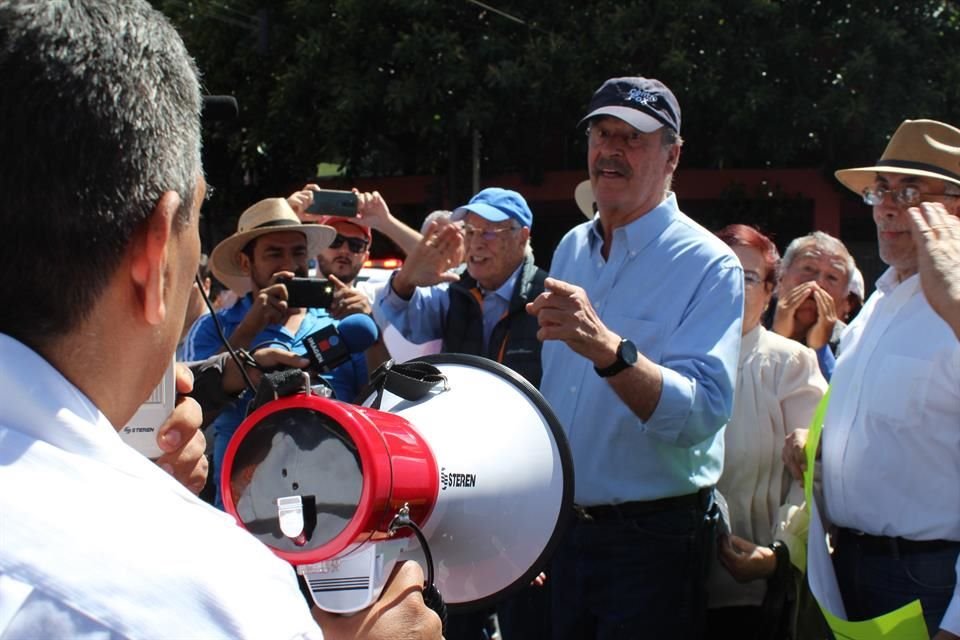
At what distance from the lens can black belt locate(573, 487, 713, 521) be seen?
2.86 metres

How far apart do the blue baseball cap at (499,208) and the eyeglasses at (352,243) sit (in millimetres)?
879

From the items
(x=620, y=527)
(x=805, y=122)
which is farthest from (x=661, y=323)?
(x=805, y=122)

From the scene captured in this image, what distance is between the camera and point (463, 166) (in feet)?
48.4

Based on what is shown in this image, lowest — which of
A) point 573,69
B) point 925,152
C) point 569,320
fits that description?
point 573,69

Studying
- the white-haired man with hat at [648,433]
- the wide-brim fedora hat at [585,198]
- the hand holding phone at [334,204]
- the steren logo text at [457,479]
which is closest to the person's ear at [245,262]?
the hand holding phone at [334,204]

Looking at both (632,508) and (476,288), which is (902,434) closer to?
(632,508)

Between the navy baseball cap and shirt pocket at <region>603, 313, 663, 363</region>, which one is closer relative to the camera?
shirt pocket at <region>603, 313, 663, 363</region>

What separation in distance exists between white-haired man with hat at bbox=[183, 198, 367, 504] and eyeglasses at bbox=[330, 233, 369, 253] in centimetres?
55

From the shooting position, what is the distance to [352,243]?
4883 mm

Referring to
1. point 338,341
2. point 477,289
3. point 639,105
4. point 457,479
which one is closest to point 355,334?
point 338,341

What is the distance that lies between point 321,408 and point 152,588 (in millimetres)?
657

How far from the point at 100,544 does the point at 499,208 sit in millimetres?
3280

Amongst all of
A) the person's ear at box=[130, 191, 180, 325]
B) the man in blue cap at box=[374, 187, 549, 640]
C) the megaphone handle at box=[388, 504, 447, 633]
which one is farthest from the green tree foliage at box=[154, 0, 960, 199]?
the person's ear at box=[130, 191, 180, 325]

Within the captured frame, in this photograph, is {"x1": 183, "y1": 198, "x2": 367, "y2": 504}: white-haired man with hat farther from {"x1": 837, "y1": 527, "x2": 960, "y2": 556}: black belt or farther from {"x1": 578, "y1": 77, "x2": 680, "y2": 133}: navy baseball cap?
{"x1": 837, "y1": 527, "x2": 960, "y2": 556}: black belt
